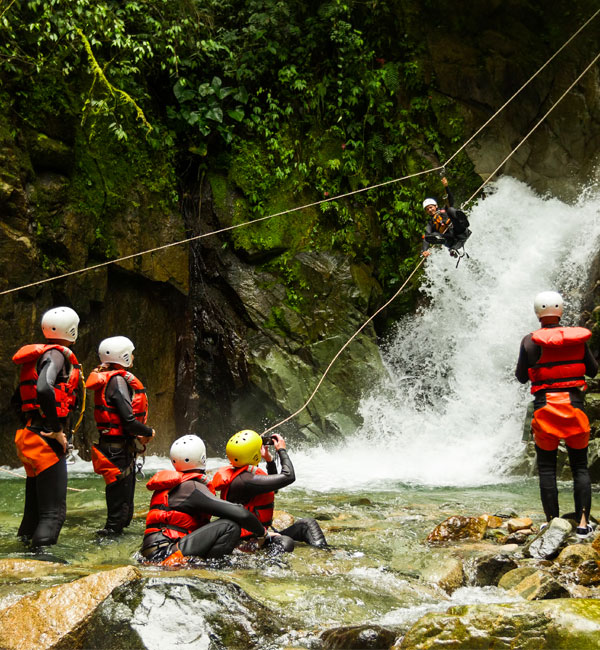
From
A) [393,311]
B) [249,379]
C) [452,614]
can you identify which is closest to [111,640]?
[452,614]

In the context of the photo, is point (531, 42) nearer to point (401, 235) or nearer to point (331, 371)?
point (401, 235)

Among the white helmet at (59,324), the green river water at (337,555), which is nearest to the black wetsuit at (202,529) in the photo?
the green river water at (337,555)

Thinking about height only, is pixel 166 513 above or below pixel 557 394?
below

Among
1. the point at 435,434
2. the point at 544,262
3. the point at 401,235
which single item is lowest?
the point at 435,434

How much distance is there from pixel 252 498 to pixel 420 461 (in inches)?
219

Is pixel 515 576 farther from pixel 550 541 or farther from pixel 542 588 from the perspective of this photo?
pixel 550 541

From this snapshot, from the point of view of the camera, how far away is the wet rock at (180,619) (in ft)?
9.00

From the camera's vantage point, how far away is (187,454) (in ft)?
13.9

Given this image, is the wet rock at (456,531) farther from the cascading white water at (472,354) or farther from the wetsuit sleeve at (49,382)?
the wetsuit sleeve at (49,382)

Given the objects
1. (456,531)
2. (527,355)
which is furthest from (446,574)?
(527,355)

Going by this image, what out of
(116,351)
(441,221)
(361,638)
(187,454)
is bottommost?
(361,638)

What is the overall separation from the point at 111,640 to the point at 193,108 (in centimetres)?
1000

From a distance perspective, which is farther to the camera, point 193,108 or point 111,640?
point 193,108

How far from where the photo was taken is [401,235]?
488 inches
